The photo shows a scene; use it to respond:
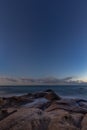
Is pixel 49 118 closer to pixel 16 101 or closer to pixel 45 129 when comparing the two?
pixel 45 129

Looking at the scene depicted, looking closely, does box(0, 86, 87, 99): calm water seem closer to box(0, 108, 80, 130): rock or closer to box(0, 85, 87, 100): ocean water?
box(0, 85, 87, 100): ocean water

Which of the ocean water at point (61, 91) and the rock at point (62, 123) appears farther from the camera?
the ocean water at point (61, 91)

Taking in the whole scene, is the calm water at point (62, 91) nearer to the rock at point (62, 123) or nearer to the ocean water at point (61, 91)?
the ocean water at point (61, 91)

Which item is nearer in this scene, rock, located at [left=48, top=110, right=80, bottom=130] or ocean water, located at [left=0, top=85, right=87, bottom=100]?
rock, located at [left=48, top=110, right=80, bottom=130]

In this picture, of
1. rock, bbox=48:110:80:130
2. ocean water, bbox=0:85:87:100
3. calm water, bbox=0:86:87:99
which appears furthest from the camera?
calm water, bbox=0:86:87:99

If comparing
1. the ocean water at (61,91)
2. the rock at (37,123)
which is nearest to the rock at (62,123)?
the rock at (37,123)

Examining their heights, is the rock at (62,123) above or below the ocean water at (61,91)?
below

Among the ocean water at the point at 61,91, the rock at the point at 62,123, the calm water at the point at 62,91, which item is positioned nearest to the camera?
the rock at the point at 62,123

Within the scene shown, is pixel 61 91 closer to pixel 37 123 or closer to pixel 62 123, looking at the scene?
pixel 62 123

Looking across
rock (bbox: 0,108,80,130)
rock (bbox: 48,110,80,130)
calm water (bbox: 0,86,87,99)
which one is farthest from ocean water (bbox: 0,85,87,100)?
rock (bbox: 0,108,80,130)

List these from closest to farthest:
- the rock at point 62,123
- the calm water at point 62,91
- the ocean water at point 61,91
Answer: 1. the rock at point 62,123
2. the ocean water at point 61,91
3. the calm water at point 62,91

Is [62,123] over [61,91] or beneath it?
beneath

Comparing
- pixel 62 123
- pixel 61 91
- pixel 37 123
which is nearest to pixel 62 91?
pixel 61 91

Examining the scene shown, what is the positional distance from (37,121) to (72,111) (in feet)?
11.1
